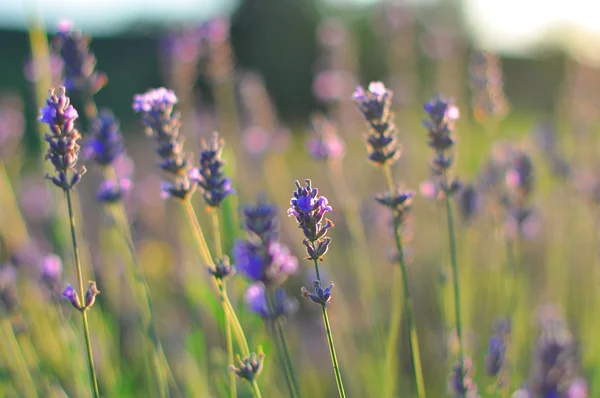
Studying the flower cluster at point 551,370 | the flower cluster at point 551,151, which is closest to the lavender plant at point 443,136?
the flower cluster at point 551,370

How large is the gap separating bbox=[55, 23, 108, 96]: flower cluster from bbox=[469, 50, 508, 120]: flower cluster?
5.16 feet

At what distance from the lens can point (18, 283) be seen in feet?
11.8

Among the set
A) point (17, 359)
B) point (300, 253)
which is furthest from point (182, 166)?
point (300, 253)

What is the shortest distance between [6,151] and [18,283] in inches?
33.5

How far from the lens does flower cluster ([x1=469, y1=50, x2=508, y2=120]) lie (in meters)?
2.49

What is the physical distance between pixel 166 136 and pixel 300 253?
200 cm

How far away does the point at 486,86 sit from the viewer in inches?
98.5

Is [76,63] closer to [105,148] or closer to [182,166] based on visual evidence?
[105,148]

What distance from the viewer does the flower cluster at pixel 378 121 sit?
1.49 meters

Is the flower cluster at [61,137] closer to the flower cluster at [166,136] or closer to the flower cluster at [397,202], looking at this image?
the flower cluster at [166,136]

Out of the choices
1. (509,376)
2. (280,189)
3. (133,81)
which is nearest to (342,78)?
(280,189)

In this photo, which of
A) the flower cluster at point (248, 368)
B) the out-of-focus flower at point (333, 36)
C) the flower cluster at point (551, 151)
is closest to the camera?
the flower cluster at point (248, 368)

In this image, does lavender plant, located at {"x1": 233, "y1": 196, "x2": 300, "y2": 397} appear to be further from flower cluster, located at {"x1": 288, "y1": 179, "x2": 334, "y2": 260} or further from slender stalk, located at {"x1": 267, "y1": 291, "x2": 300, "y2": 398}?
flower cluster, located at {"x1": 288, "y1": 179, "x2": 334, "y2": 260}

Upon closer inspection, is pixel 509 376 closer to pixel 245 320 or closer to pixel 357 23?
pixel 245 320
